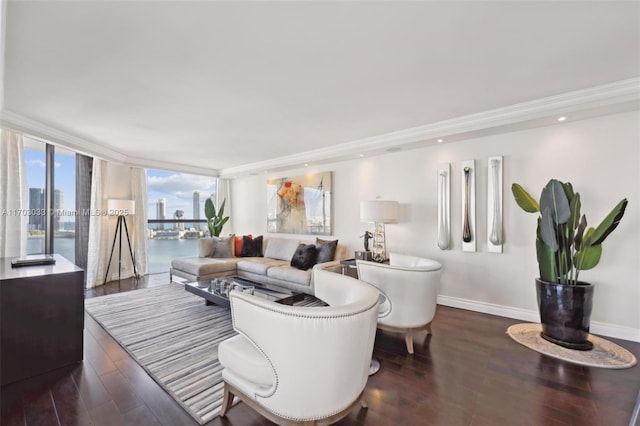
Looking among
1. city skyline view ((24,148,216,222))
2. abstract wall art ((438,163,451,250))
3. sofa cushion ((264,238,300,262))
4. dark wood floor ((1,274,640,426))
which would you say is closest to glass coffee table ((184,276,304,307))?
dark wood floor ((1,274,640,426))

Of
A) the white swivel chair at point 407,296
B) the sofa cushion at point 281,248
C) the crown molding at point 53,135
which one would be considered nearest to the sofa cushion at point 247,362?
the white swivel chair at point 407,296

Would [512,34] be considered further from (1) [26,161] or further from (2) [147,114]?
(1) [26,161]

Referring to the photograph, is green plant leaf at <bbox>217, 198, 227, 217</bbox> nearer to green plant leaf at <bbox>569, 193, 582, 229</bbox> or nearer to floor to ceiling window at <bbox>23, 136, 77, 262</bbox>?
floor to ceiling window at <bbox>23, 136, 77, 262</bbox>

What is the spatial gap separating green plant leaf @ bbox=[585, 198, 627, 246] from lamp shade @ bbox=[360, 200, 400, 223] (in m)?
2.05

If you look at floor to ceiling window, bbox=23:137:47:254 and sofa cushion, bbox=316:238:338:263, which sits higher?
floor to ceiling window, bbox=23:137:47:254

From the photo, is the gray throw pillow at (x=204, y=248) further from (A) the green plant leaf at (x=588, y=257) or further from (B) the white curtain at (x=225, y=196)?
(A) the green plant leaf at (x=588, y=257)

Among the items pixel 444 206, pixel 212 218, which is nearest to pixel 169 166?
pixel 212 218

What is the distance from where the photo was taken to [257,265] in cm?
495

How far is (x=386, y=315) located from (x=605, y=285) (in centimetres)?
243

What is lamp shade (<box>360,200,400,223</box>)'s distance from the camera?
4.00 metres

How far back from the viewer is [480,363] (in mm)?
2490

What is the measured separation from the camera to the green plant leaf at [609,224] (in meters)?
2.62

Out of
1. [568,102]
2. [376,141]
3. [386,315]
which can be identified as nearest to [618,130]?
[568,102]

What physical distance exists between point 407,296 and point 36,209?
5.41 metres
